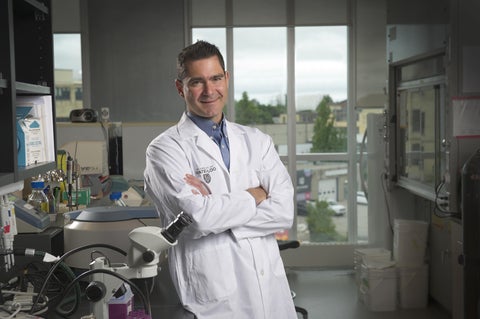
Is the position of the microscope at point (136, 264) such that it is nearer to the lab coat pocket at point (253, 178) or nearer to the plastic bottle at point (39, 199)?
the lab coat pocket at point (253, 178)

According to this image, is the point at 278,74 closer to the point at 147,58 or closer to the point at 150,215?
the point at 147,58

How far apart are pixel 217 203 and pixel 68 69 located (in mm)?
4446

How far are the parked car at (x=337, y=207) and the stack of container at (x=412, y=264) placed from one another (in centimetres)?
161

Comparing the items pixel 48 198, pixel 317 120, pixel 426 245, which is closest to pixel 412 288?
pixel 426 245

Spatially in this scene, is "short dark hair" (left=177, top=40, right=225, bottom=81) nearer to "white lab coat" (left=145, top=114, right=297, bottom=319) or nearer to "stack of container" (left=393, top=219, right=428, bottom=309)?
"white lab coat" (left=145, top=114, right=297, bottom=319)

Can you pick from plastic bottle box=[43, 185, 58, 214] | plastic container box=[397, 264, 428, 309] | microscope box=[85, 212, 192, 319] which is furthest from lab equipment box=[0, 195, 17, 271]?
plastic container box=[397, 264, 428, 309]

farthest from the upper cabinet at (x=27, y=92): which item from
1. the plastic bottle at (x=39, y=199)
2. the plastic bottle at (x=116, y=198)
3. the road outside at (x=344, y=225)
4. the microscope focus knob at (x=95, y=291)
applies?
the road outside at (x=344, y=225)

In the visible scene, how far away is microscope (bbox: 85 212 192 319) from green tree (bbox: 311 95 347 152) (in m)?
4.60

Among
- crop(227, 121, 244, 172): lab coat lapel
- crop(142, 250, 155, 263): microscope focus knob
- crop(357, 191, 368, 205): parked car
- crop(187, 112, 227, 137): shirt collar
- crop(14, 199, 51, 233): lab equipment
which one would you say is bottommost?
crop(357, 191, 368, 205): parked car

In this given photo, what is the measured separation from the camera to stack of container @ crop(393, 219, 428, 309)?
4.42 metres

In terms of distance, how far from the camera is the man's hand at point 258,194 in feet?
7.10

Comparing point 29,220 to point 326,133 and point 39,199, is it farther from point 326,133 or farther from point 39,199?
point 326,133

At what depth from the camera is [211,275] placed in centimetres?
194

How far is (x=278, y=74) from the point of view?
5996mm
